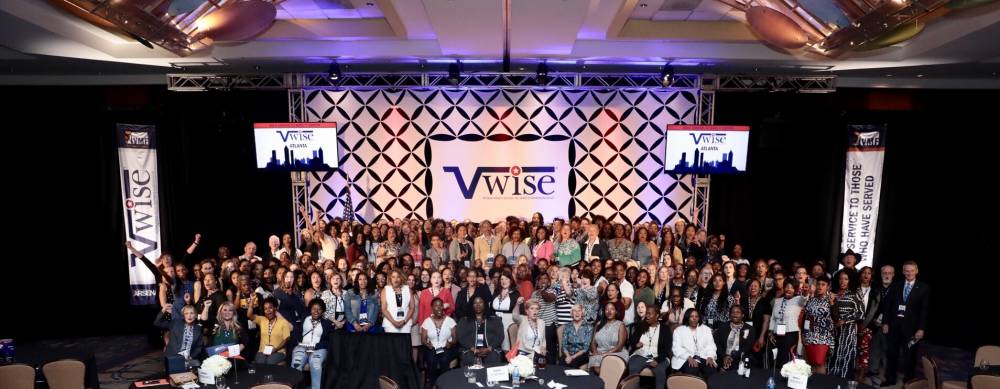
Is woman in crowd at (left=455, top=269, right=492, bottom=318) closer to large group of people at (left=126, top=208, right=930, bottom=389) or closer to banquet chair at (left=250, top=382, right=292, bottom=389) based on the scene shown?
large group of people at (left=126, top=208, right=930, bottom=389)

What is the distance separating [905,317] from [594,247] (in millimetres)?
3795

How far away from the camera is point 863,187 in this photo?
37.9 feet

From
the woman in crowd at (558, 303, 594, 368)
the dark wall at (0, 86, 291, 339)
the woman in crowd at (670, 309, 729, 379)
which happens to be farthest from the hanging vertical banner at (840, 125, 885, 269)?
the dark wall at (0, 86, 291, 339)

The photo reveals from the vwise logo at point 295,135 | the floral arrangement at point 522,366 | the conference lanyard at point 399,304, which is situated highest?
the vwise logo at point 295,135

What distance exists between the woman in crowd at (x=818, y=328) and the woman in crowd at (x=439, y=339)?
3.82 meters

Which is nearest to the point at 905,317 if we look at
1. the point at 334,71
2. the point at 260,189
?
the point at 334,71

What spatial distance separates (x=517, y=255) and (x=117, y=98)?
268 inches

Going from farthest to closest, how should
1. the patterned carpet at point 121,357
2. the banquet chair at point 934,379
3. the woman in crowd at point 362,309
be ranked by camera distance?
the patterned carpet at point 121,357, the woman in crowd at point 362,309, the banquet chair at point 934,379

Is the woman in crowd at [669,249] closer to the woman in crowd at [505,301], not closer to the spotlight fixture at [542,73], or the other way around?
the woman in crowd at [505,301]

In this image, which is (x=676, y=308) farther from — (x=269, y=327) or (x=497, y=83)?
(x=497, y=83)

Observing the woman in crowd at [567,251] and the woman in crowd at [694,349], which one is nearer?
the woman in crowd at [694,349]

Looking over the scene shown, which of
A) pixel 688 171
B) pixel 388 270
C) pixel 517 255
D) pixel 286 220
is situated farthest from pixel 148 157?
pixel 688 171

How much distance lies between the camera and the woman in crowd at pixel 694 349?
743cm

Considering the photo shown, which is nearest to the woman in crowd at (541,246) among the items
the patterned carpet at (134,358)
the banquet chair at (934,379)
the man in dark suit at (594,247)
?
the man in dark suit at (594,247)
